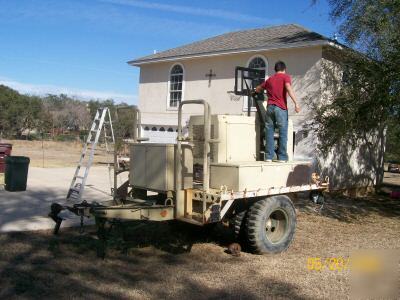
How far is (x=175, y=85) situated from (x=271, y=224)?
1286cm

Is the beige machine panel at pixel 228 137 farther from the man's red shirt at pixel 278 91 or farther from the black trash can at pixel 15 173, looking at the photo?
the black trash can at pixel 15 173

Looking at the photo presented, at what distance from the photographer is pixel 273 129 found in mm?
6945

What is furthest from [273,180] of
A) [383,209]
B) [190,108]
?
[190,108]

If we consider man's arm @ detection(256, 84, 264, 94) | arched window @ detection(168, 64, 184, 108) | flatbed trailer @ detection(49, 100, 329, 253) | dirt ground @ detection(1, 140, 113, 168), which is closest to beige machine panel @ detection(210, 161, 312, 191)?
flatbed trailer @ detection(49, 100, 329, 253)

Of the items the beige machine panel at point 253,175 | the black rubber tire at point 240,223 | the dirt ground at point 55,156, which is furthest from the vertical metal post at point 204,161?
the dirt ground at point 55,156

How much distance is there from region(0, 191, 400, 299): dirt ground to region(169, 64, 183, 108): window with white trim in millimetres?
11220

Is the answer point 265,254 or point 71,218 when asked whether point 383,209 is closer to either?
point 265,254

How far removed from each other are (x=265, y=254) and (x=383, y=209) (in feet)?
25.8

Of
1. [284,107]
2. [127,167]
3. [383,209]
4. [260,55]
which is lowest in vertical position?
[383,209]

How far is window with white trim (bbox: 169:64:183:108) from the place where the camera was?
19.0 m

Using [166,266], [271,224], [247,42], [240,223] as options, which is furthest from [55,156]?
[166,266]

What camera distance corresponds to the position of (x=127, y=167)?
24.5ft

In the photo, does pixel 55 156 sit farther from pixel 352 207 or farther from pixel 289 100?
pixel 352 207

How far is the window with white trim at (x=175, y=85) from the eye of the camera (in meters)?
19.0
